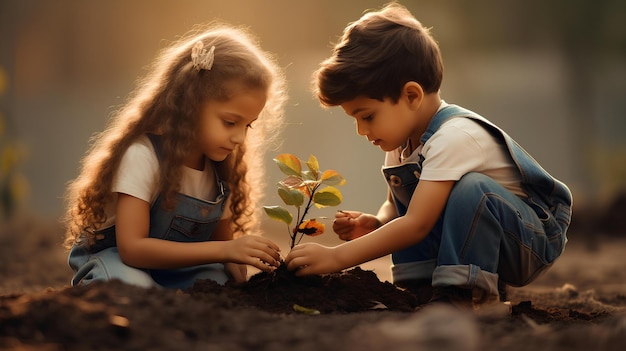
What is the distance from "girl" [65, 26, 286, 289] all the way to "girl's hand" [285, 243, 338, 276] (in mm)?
94

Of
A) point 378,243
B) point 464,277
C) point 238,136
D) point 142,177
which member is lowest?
point 464,277

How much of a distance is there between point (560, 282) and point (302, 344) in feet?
11.1

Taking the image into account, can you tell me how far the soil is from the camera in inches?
59.9

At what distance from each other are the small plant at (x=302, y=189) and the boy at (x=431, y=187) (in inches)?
7.0

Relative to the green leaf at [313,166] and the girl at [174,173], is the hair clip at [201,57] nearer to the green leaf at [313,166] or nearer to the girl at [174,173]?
the girl at [174,173]

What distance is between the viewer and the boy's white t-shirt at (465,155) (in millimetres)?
2512

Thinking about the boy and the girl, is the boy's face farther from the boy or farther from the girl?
the girl

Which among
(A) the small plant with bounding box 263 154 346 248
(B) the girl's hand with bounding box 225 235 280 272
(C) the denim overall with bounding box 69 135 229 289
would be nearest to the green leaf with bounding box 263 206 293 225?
(A) the small plant with bounding box 263 154 346 248

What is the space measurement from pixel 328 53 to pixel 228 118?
6.50 m

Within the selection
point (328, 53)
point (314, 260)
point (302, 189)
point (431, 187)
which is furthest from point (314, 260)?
point (328, 53)

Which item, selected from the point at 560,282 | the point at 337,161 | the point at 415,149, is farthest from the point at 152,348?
the point at 337,161

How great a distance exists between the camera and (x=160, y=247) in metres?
2.58

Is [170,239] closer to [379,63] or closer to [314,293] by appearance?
[314,293]

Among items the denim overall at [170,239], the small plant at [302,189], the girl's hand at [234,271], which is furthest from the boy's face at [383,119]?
the girl's hand at [234,271]
